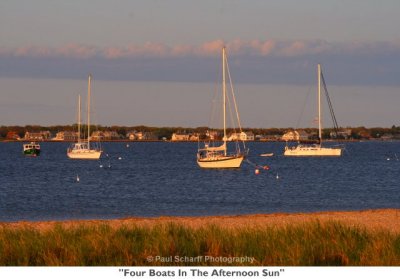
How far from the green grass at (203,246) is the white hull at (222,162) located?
59.2 meters

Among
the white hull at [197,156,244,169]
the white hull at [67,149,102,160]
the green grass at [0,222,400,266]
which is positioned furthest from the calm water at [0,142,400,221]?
the white hull at [67,149,102,160]

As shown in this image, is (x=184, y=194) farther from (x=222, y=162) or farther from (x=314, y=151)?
(x=314, y=151)

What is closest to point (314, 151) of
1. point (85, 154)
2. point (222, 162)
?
point (85, 154)

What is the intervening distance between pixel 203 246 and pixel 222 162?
61572 millimetres

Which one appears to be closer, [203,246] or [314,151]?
[203,246]

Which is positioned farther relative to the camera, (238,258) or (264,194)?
(264,194)

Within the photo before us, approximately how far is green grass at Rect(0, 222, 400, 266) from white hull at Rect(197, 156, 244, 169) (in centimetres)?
5922

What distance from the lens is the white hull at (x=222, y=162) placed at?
3012 inches

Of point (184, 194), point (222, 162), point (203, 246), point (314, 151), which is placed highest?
point (203, 246)

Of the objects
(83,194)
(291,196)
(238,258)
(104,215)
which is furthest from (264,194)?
(238,258)

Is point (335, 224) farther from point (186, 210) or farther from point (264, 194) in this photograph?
point (264, 194)

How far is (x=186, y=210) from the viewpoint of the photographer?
137 ft

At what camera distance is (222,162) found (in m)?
77.4

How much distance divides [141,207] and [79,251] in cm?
2913
